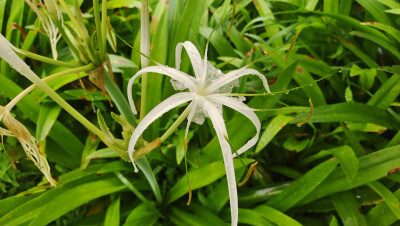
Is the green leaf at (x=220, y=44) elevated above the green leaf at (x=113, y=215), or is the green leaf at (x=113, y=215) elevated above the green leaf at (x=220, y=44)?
the green leaf at (x=220, y=44)

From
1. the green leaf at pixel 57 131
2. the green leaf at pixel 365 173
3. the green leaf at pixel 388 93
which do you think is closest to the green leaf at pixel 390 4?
the green leaf at pixel 388 93

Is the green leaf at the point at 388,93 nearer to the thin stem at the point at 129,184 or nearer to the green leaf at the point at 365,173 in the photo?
the green leaf at the point at 365,173

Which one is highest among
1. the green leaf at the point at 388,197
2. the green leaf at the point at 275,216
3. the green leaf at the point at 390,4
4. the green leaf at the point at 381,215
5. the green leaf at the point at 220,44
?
the green leaf at the point at 390,4

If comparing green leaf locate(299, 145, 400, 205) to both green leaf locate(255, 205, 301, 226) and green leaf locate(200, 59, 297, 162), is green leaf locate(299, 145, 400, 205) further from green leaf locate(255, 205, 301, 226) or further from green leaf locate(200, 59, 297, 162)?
green leaf locate(200, 59, 297, 162)

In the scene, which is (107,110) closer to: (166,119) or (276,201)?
(166,119)

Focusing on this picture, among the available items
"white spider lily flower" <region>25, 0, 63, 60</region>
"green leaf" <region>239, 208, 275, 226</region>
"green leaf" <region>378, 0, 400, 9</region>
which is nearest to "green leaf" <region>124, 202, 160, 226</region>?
→ "green leaf" <region>239, 208, 275, 226</region>

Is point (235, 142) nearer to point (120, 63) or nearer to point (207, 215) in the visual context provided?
point (207, 215)

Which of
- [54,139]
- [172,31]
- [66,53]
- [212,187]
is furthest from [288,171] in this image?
[66,53]

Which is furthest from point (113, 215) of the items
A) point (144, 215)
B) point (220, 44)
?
point (220, 44)
